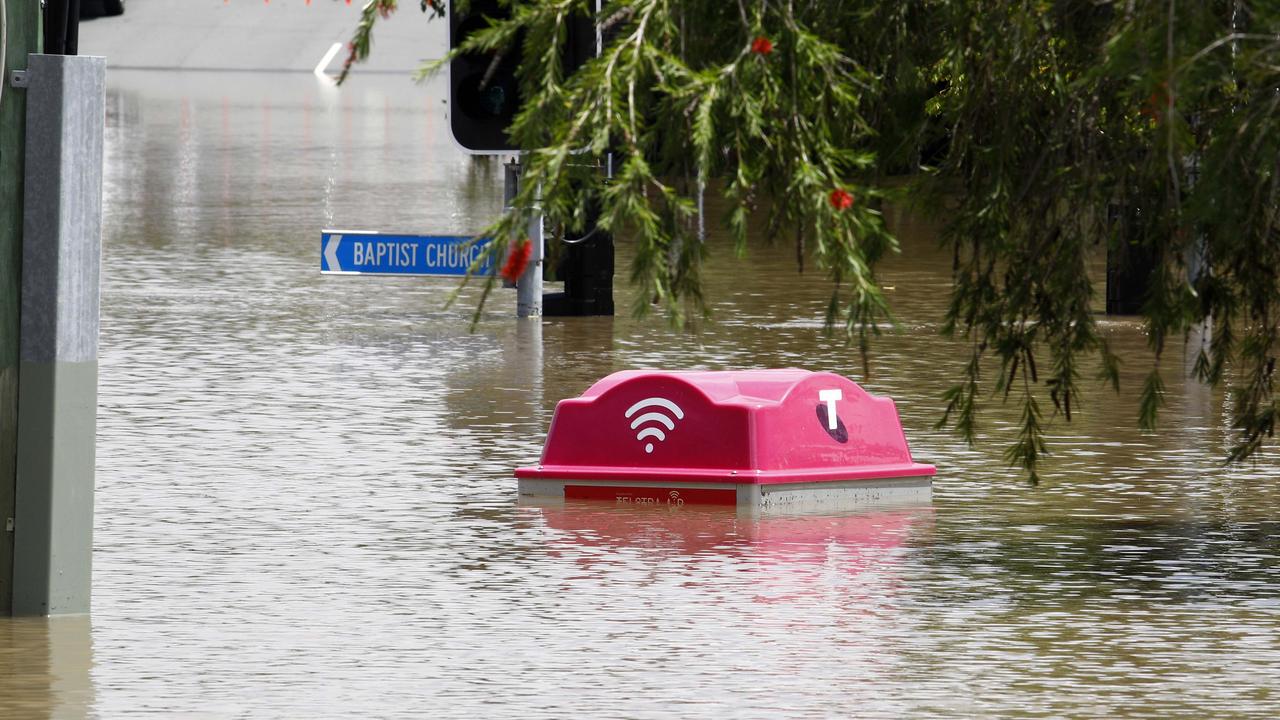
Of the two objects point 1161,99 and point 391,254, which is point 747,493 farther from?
point 391,254

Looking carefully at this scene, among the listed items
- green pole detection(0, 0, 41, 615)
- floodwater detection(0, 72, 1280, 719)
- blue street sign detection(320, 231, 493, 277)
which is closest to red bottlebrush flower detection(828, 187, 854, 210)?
floodwater detection(0, 72, 1280, 719)

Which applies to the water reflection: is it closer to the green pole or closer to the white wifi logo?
the green pole

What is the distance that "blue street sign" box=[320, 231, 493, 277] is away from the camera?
17.7m

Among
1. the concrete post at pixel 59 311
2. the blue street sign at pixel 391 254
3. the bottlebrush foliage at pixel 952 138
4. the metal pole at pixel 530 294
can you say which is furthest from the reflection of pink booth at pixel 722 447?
the metal pole at pixel 530 294

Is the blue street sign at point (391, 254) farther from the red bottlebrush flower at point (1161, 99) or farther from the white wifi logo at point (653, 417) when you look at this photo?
the red bottlebrush flower at point (1161, 99)

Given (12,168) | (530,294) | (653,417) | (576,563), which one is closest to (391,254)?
(530,294)

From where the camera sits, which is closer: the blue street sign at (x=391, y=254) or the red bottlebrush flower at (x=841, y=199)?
the red bottlebrush flower at (x=841, y=199)

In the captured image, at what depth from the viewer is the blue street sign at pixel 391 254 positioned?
17719 millimetres

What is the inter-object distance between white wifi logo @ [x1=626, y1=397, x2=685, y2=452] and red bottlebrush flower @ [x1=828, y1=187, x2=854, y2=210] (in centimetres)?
429

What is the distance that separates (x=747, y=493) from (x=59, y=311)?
9.85 feet

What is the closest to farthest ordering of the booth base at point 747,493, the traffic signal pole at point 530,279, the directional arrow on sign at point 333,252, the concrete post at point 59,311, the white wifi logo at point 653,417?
the concrete post at point 59,311 < the booth base at point 747,493 < the white wifi logo at point 653,417 < the directional arrow on sign at point 333,252 < the traffic signal pole at point 530,279

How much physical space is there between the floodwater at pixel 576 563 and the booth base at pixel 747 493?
0.15 m

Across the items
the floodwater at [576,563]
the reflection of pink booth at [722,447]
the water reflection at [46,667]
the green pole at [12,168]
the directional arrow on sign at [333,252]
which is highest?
the green pole at [12,168]

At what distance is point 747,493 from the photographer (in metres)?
11.0
